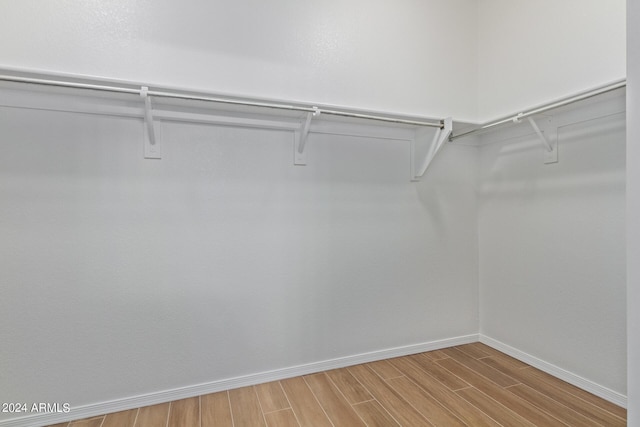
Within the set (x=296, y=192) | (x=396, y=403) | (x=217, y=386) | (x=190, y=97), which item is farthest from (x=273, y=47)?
(x=396, y=403)

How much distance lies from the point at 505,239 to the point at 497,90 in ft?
3.67

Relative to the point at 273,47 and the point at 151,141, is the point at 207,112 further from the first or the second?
the point at 273,47

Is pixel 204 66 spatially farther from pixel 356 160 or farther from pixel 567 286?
pixel 567 286

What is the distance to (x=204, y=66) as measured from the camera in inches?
73.7

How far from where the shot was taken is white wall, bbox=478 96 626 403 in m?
1.78

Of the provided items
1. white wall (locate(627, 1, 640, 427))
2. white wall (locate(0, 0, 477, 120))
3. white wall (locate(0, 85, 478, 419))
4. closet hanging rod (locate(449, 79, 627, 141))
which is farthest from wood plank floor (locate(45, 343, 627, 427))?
white wall (locate(0, 0, 477, 120))

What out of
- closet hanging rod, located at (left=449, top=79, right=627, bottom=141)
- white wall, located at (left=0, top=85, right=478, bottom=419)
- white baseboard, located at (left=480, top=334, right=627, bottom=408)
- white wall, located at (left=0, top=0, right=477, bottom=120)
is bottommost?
white baseboard, located at (left=480, top=334, right=627, bottom=408)

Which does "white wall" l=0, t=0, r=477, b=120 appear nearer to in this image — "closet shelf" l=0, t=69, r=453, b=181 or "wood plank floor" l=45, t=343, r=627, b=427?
"closet shelf" l=0, t=69, r=453, b=181

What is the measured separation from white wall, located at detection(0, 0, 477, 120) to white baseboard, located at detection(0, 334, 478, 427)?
1718 mm

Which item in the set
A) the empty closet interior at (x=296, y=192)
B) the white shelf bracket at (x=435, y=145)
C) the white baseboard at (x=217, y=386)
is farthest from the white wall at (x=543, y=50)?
the white baseboard at (x=217, y=386)

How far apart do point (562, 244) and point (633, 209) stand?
1.45 metres

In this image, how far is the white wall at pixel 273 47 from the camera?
5.42ft

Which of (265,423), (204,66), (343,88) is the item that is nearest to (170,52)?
(204,66)

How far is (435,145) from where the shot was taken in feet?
7.39
